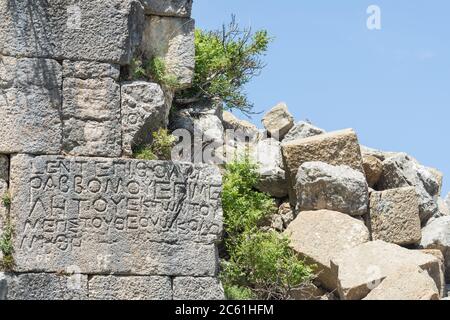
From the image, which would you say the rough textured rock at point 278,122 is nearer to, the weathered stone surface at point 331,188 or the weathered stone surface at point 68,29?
the weathered stone surface at point 331,188

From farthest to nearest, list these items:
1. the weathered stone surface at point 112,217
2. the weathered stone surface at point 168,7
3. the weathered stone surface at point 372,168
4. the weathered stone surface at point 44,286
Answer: the weathered stone surface at point 372,168 → the weathered stone surface at point 168,7 → the weathered stone surface at point 112,217 → the weathered stone surface at point 44,286

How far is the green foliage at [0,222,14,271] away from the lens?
11867 mm

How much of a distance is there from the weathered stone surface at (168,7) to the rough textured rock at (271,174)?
2.72 metres

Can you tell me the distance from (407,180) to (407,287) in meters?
3.03

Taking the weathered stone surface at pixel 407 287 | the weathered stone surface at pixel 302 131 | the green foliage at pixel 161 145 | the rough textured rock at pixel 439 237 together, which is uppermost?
the weathered stone surface at pixel 302 131

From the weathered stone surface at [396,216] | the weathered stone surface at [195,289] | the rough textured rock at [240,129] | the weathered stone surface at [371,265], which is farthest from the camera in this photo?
the rough textured rock at [240,129]

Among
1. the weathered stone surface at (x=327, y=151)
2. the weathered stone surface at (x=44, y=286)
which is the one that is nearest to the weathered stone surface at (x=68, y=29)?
the weathered stone surface at (x=44, y=286)

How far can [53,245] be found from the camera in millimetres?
11938

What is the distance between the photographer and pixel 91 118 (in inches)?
482

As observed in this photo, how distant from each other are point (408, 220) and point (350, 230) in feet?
3.08

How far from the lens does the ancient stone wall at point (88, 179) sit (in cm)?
1195

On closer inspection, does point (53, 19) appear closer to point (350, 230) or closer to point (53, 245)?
point (53, 245)
